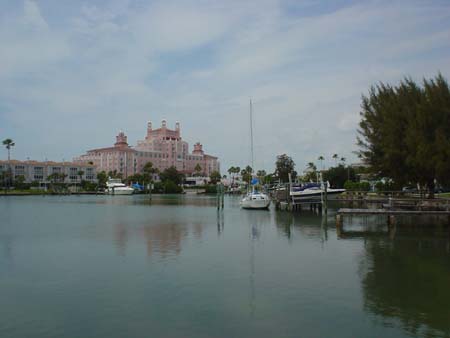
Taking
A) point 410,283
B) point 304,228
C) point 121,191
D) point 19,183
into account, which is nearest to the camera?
point 410,283

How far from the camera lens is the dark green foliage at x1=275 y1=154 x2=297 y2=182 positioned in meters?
114

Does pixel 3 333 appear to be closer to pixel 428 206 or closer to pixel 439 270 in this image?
pixel 439 270

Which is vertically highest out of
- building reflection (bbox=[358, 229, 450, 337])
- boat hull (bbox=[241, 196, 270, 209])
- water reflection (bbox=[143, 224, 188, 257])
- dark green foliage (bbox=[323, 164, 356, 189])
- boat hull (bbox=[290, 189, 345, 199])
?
dark green foliage (bbox=[323, 164, 356, 189])

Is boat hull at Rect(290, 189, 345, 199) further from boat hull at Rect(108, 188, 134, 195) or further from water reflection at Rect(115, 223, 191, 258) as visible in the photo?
boat hull at Rect(108, 188, 134, 195)

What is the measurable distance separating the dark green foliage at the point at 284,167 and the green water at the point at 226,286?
8692 centimetres

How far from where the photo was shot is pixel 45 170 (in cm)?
17312

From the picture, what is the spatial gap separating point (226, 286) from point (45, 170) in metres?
172

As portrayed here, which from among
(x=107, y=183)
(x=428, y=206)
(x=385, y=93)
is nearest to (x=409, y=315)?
(x=428, y=206)

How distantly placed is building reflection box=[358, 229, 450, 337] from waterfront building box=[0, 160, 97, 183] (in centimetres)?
15317

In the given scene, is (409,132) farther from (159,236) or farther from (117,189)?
(117,189)

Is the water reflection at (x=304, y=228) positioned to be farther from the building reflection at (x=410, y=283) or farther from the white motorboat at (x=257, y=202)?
the white motorboat at (x=257, y=202)

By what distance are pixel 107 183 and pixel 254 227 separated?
12142cm

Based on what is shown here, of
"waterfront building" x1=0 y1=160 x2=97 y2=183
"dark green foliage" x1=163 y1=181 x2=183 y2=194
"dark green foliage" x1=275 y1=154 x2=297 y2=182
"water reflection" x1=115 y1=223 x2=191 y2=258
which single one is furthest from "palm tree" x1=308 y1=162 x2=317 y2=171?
"water reflection" x1=115 y1=223 x2=191 y2=258

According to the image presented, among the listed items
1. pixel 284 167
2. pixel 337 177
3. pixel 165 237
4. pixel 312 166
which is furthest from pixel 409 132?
pixel 312 166
